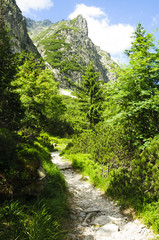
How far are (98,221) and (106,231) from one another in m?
0.52

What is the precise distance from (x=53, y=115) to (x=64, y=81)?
113m

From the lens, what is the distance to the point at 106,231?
3658mm

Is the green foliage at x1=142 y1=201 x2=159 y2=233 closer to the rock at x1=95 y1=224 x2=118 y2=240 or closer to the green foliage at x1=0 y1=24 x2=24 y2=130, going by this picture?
the rock at x1=95 y1=224 x2=118 y2=240

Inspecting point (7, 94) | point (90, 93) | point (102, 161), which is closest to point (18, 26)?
point (90, 93)

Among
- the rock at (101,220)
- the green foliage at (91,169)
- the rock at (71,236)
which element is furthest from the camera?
the green foliage at (91,169)

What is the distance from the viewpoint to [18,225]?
282 cm

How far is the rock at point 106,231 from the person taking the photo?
3.49 metres

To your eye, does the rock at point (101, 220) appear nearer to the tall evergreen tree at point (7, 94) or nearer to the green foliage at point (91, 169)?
the green foliage at point (91, 169)

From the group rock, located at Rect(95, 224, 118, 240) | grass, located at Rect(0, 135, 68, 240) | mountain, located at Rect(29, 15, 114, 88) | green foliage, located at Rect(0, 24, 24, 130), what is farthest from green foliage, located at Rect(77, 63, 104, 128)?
mountain, located at Rect(29, 15, 114, 88)

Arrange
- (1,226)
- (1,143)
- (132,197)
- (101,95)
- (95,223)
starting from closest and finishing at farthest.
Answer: (1,226)
(1,143)
(95,223)
(132,197)
(101,95)

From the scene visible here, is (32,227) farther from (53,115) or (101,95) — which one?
(53,115)

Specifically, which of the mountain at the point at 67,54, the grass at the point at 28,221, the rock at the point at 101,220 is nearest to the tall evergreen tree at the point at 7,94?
the grass at the point at 28,221


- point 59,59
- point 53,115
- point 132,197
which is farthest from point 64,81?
point 132,197

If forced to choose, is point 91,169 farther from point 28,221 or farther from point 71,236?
point 28,221
